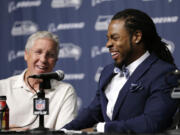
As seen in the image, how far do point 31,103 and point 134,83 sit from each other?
118 cm

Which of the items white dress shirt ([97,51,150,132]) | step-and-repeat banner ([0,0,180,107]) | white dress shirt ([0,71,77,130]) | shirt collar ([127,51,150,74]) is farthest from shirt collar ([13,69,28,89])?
step-and-repeat banner ([0,0,180,107])

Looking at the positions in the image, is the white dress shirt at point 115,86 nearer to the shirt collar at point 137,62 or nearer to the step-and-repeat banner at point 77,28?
the shirt collar at point 137,62

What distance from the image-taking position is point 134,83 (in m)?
2.76

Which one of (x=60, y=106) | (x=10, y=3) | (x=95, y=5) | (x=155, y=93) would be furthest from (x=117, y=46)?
(x=10, y=3)

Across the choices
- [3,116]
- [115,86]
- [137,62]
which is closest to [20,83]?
[3,116]

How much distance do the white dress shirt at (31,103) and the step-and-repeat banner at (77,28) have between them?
2119 millimetres

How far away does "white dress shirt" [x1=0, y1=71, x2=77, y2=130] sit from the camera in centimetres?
347

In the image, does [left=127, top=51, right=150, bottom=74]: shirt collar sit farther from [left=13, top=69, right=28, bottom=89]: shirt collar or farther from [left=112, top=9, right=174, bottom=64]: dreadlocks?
[left=13, top=69, right=28, bottom=89]: shirt collar

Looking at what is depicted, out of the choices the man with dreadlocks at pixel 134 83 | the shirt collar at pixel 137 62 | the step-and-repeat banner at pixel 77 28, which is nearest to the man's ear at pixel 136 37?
the man with dreadlocks at pixel 134 83

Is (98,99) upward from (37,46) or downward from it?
downward

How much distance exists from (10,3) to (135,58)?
150 inches

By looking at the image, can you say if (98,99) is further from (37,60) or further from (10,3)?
(10,3)

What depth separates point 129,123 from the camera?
2.58 m

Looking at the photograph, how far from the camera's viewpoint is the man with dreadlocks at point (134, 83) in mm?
2576
